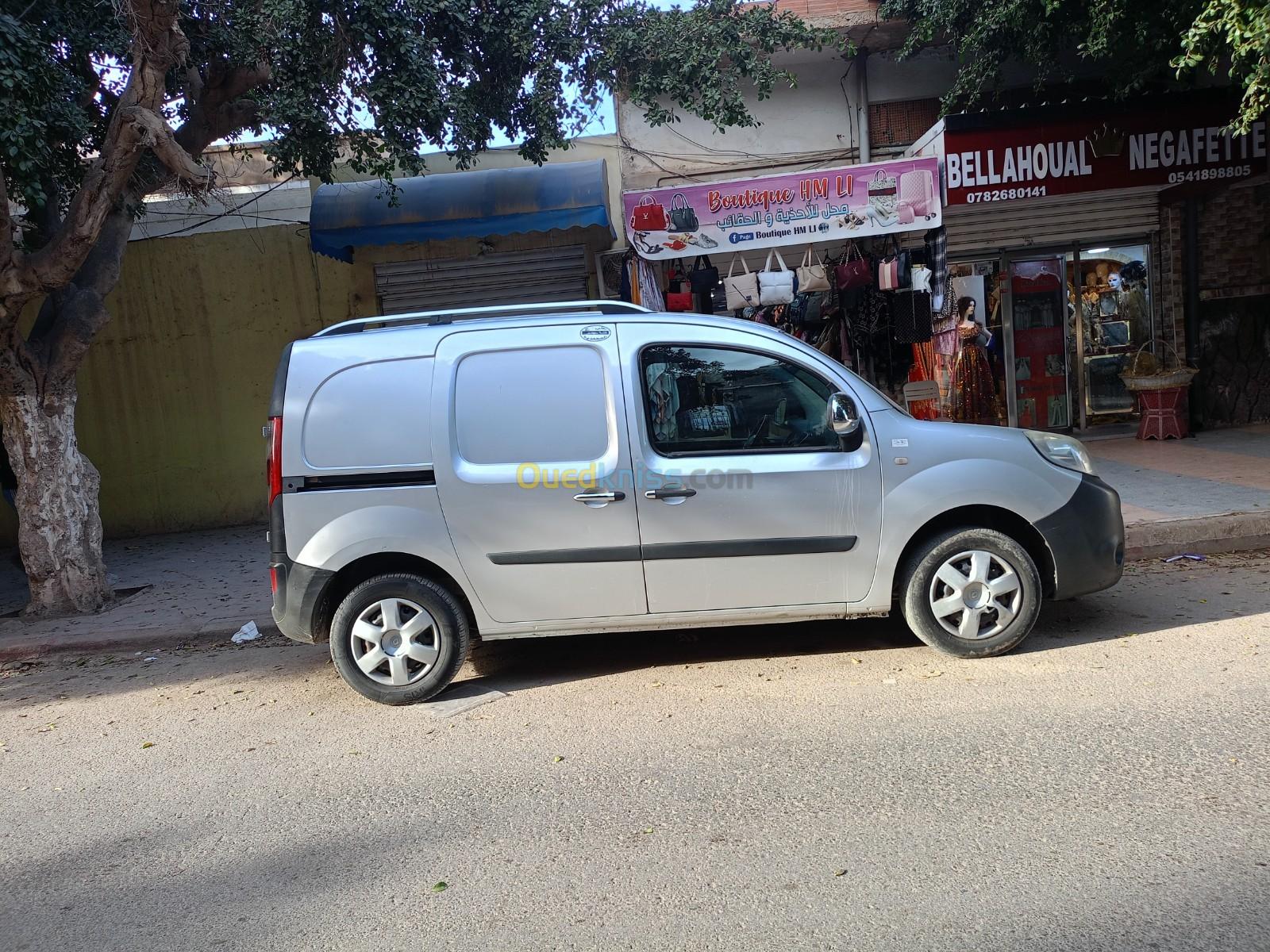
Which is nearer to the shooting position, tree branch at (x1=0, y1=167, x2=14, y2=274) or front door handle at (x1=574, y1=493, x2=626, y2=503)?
front door handle at (x1=574, y1=493, x2=626, y2=503)

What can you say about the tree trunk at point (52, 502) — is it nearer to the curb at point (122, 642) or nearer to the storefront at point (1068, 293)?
the curb at point (122, 642)

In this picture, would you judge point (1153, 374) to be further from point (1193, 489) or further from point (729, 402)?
point (729, 402)

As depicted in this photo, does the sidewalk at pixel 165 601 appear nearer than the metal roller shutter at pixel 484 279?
Yes

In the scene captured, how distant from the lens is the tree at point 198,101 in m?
7.20

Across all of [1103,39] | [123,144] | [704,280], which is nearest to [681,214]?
[704,280]

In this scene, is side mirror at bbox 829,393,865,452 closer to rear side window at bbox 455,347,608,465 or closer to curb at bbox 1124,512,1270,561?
rear side window at bbox 455,347,608,465

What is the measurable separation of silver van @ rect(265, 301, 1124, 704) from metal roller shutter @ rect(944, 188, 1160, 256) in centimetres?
783

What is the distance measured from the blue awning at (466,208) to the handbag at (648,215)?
1.57 feet


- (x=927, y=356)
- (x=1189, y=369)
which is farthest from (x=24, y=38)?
(x=1189, y=369)

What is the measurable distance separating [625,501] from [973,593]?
6.24 feet

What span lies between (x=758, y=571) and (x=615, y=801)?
167 centimetres

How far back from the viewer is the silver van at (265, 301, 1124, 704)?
5.10 metres

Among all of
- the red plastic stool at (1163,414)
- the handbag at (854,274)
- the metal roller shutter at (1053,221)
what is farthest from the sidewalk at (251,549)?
the handbag at (854,274)

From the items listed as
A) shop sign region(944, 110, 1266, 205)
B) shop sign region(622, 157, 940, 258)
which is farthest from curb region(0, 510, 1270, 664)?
shop sign region(944, 110, 1266, 205)
